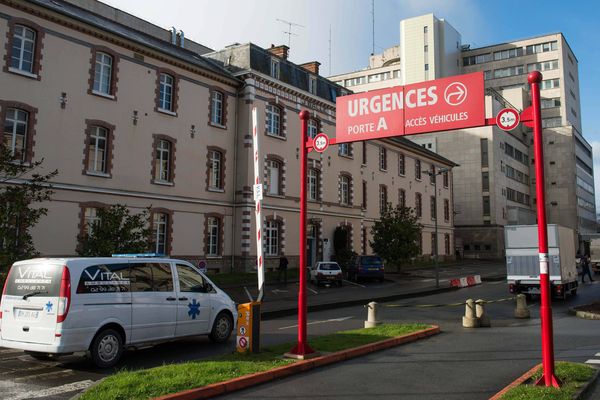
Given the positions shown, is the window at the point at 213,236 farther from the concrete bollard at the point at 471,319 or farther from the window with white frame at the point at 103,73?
the concrete bollard at the point at 471,319

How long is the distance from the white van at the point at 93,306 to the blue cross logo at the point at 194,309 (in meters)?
0.08

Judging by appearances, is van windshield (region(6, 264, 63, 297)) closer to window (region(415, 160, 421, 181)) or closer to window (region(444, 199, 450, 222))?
window (region(415, 160, 421, 181))

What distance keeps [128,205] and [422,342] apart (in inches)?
716

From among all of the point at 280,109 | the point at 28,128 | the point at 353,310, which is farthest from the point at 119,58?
the point at 353,310

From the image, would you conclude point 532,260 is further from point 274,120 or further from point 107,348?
point 274,120

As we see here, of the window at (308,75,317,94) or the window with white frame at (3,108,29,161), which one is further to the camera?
the window at (308,75,317,94)

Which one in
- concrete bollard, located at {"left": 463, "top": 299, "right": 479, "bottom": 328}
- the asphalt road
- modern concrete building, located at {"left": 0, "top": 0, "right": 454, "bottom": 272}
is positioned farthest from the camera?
modern concrete building, located at {"left": 0, "top": 0, "right": 454, "bottom": 272}

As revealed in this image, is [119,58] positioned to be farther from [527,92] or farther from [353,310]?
[527,92]

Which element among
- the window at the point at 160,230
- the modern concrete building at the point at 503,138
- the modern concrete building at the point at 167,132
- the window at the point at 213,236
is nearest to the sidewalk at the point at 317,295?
the window at the point at 213,236

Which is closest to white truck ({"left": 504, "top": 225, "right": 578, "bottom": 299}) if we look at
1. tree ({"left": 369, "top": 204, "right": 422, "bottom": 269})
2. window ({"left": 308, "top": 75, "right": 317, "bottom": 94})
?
tree ({"left": 369, "top": 204, "right": 422, "bottom": 269})

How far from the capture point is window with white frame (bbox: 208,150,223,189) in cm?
3055

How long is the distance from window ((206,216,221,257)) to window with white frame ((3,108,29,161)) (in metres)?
10.8

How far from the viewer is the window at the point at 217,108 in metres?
30.7

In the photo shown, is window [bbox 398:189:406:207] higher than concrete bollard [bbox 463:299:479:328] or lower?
higher
